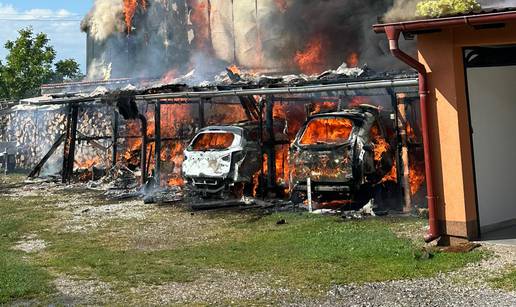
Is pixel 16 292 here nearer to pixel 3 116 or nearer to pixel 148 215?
pixel 148 215

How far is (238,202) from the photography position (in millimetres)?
12438

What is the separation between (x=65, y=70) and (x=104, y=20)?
9.16 meters

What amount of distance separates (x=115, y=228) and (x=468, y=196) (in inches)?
271

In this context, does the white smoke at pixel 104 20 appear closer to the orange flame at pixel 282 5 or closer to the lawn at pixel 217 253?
the orange flame at pixel 282 5

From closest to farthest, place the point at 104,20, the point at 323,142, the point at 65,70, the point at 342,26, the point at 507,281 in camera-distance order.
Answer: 1. the point at 507,281
2. the point at 323,142
3. the point at 342,26
4. the point at 104,20
5. the point at 65,70

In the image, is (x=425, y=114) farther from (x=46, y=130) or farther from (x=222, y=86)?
(x=46, y=130)

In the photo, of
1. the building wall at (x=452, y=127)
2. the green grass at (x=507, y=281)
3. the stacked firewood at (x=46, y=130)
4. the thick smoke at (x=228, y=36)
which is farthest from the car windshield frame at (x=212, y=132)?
the stacked firewood at (x=46, y=130)

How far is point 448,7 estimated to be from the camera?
7016 millimetres

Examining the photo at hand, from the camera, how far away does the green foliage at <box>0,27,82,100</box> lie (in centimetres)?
3931

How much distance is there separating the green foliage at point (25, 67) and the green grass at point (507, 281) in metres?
40.3

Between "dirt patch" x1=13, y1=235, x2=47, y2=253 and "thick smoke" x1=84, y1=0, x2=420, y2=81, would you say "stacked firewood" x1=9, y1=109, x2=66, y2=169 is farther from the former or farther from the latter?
"dirt patch" x1=13, y1=235, x2=47, y2=253

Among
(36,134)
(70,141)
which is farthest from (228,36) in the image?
(70,141)

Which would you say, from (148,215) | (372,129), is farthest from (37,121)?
(372,129)

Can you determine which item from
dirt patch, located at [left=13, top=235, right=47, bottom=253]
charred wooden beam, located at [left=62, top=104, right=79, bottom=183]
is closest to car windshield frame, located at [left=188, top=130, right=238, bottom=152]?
dirt patch, located at [left=13, top=235, right=47, bottom=253]
